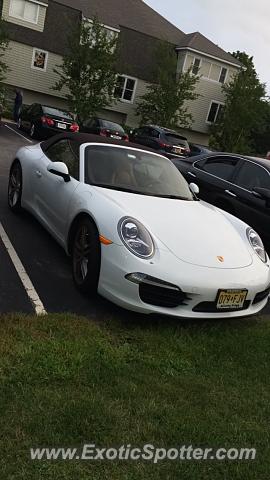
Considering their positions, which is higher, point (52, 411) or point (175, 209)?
point (175, 209)

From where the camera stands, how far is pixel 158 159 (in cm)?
571

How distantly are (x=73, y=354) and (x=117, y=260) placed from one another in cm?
91

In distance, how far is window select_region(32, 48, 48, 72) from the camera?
29656mm

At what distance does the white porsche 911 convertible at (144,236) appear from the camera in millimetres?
3916

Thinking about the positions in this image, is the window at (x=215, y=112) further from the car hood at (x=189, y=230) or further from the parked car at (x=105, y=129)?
the car hood at (x=189, y=230)

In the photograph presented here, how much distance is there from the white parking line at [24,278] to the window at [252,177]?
350 cm

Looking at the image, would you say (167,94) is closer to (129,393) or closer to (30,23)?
(30,23)

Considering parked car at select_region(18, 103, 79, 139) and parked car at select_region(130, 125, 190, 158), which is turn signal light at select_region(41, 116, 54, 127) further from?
parked car at select_region(130, 125, 190, 158)

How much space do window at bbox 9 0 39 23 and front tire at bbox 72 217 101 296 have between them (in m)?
27.9

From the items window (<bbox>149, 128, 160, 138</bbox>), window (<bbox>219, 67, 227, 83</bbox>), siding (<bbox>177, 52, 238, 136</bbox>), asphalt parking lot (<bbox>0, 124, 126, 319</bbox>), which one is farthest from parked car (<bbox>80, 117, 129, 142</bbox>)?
window (<bbox>219, 67, 227, 83</bbox>)

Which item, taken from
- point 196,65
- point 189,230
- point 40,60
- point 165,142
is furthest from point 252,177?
point 196,65

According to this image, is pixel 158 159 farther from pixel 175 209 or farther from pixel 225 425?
pixel 225 425

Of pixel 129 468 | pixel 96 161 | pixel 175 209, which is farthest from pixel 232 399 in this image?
pixel 96 161

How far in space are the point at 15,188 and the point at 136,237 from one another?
9.95ft
